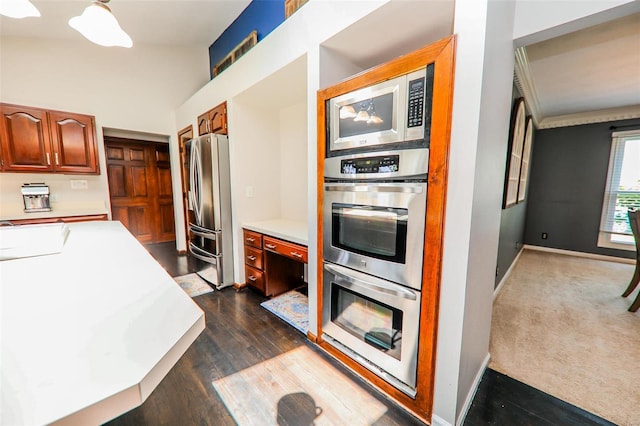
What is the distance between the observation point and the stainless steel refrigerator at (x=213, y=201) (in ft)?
9.07

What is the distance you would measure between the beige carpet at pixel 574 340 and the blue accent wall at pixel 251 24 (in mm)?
3721

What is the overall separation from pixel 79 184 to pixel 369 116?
4.16 m

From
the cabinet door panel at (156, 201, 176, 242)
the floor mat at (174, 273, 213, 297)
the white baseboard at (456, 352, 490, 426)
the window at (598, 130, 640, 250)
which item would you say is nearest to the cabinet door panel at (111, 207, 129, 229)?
the cabinet door panel at (156, 201, 176, 242)

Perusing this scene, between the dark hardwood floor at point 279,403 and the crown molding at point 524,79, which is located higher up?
the crown molding at point 524,79

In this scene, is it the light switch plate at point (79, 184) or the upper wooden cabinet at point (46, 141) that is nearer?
the upper wooden cabinet at point (46, 141)

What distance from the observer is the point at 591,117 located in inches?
166

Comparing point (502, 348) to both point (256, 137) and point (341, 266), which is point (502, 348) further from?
point (256, 137)

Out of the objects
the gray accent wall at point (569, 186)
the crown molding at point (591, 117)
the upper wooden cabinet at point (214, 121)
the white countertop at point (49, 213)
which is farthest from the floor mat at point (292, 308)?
the crown molding at point (591, 117)

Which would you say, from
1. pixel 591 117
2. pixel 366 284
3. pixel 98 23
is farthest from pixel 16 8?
pixel 591 117

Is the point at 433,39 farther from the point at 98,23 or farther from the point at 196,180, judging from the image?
the point at 196,180

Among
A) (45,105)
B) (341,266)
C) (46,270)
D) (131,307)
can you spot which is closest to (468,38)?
(341,266)

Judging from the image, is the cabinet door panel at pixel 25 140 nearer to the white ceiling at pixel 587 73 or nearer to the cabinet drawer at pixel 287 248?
the cabinet drawer at pixel 287 248

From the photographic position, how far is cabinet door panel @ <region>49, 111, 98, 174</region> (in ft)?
9.82

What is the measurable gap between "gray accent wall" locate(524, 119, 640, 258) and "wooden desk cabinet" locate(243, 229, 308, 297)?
197 inches
